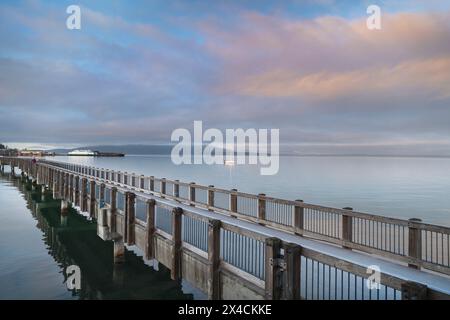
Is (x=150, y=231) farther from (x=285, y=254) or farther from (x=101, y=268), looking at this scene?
(x=285, y=254)

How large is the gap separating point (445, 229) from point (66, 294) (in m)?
12.8

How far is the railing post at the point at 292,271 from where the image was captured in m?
5.93

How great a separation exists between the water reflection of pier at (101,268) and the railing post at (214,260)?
16.3ft

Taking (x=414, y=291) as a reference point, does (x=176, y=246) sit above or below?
below

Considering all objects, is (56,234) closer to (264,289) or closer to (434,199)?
(264,289)

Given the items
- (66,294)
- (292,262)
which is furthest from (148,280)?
(292,262)

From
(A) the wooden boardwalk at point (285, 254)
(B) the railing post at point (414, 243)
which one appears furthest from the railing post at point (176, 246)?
(B) the railing post at point (414, 243)

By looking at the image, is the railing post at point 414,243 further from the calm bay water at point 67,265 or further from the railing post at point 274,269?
the calm bay water at point 67,265

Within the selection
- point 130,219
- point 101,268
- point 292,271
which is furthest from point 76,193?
point 292,271

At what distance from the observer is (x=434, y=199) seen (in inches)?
1735

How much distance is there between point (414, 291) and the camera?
164 inches

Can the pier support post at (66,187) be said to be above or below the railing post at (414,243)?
below

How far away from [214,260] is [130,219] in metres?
7.18
